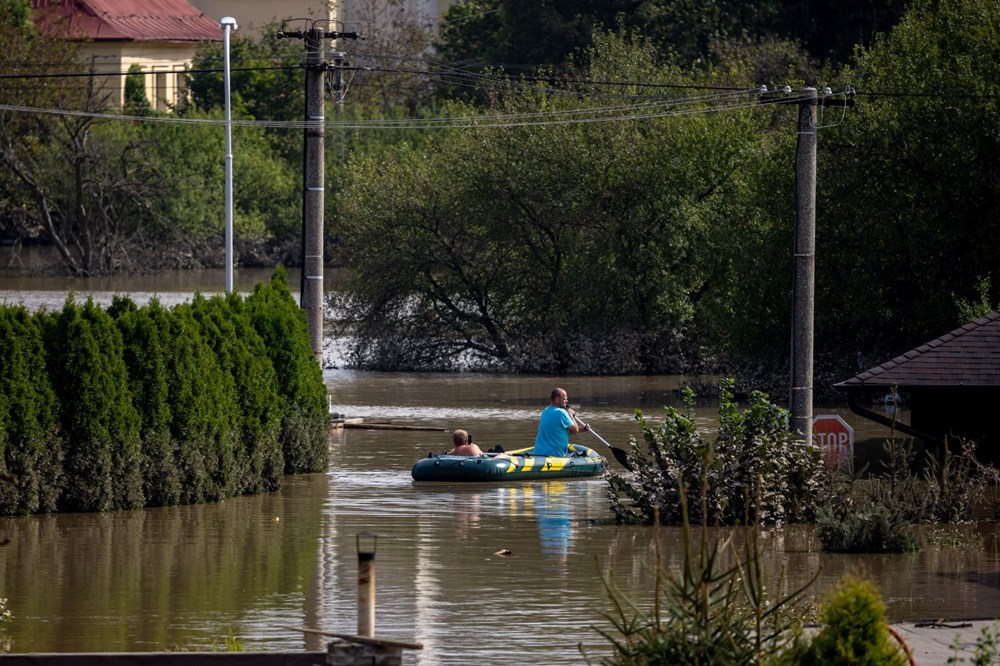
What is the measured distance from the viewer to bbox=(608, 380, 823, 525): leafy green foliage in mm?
22516

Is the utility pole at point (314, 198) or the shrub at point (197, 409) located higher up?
the utility pole at point (314, 198)

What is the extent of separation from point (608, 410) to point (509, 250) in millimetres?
11068

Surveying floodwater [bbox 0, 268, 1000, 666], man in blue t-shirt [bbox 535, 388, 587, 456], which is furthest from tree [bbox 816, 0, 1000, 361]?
floodwater [bbox 0, 268, 1000, 666]

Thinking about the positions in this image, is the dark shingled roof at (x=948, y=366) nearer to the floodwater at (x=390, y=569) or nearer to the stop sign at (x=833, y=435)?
the stop sign at (x=833, y=435)

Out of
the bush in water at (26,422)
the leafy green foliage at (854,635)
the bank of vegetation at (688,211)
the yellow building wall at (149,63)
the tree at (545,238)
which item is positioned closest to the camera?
the leafy green foliage at (854,635)

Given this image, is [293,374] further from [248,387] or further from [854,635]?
[854,635]

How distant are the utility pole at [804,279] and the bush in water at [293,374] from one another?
690cm

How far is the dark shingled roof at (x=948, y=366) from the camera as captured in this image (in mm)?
26484

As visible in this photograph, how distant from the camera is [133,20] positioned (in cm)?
10269

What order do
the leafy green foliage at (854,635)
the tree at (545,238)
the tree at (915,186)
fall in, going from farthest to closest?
the tree at (545,238), the tree at (915,186), the leafy green foliage at (854,635)

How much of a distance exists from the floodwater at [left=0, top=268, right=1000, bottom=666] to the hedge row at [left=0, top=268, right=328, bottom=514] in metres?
0.39

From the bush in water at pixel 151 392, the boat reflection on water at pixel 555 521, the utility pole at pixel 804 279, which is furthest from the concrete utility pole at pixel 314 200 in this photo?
the utility pole at pixel 804 279

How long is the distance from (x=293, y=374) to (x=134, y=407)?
4.10 m

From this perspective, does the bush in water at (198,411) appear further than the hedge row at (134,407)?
Yes
